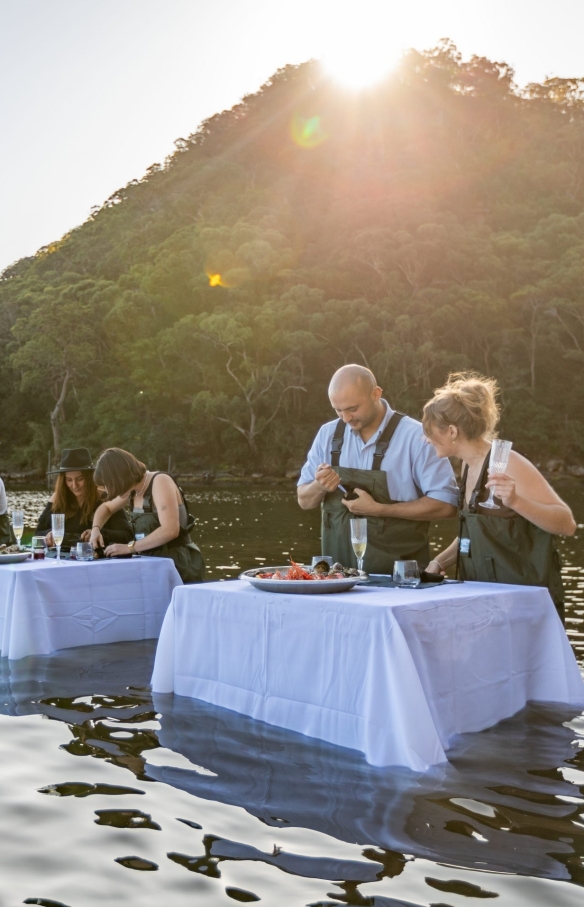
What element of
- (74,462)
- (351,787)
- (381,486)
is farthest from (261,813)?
(74,462)

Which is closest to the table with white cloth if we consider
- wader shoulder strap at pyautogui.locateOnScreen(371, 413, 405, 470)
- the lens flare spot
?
wader shoulder strap at pyautogui.locateOnScreen(371, 413, 405, 470)

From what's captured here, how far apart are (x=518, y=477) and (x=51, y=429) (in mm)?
61595

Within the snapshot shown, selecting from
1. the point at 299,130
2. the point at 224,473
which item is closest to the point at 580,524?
the point at 224,473

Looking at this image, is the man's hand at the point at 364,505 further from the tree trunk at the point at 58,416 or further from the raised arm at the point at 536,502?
the tree trunk at the point at 58,416

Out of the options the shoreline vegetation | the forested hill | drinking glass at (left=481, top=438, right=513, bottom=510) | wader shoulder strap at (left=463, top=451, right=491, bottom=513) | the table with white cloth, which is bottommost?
the shoreline vegetation

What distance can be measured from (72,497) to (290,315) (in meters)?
48.1

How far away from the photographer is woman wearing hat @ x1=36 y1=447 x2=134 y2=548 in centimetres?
778

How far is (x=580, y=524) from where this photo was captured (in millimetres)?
22094

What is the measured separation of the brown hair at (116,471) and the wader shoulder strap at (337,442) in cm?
158

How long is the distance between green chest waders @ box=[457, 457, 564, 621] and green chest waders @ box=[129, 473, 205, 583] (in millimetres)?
2918

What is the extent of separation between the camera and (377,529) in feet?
19.0

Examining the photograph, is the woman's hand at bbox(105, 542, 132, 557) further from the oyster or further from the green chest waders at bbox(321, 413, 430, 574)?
the oyster

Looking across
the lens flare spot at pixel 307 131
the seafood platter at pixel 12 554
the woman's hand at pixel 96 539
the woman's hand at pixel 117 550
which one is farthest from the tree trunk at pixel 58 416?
the woman's hand at pixel 117 550

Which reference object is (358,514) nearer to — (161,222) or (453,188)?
(161,222)
